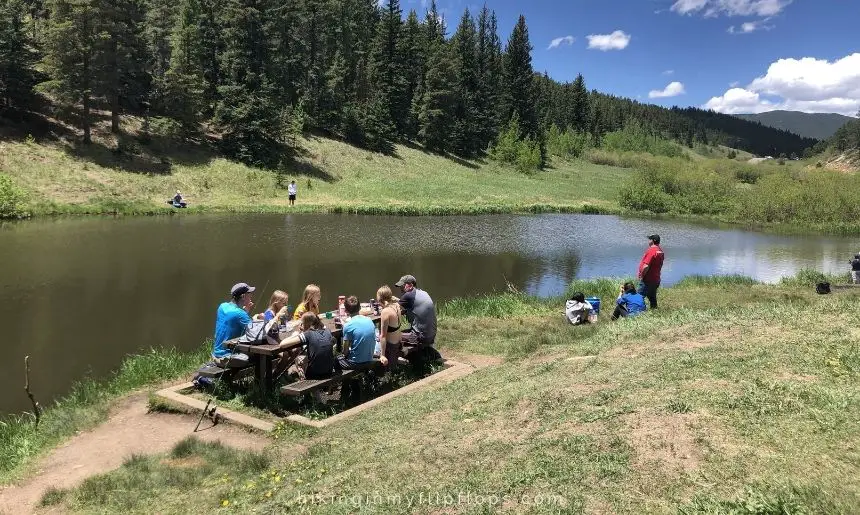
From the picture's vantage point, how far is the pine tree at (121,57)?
128 feet

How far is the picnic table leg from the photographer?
29.0ft

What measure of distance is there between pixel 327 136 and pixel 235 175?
18177 millimetres

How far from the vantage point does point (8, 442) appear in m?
7.71

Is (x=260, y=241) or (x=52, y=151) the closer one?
(x=260, y=241)

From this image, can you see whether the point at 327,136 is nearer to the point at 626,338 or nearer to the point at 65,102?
the point at 65,102

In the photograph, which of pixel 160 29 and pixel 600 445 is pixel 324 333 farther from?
pixel 160 29

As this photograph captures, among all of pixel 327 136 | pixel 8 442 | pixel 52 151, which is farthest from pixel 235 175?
pixel 8 442

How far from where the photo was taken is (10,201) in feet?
92.3

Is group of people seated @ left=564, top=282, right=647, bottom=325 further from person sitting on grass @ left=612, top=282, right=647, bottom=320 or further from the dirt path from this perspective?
the dirt path

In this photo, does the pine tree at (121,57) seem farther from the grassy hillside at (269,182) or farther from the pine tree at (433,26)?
the pine tree at (433,26)

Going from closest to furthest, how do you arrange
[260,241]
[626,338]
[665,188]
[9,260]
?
[626,338]
[9,260]
[260,241]
[665,188]

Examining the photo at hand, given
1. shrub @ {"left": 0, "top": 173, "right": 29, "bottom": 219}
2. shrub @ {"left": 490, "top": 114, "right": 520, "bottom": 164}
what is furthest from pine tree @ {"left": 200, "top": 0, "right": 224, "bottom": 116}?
shrub @ {"left": 490, "top": 114, "right": 520, "bottom": 164}

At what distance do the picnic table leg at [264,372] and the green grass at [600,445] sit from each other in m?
1.51

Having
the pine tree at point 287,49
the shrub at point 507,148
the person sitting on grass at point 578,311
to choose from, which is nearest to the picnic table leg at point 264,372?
the person sitting on grass at point 578,311
